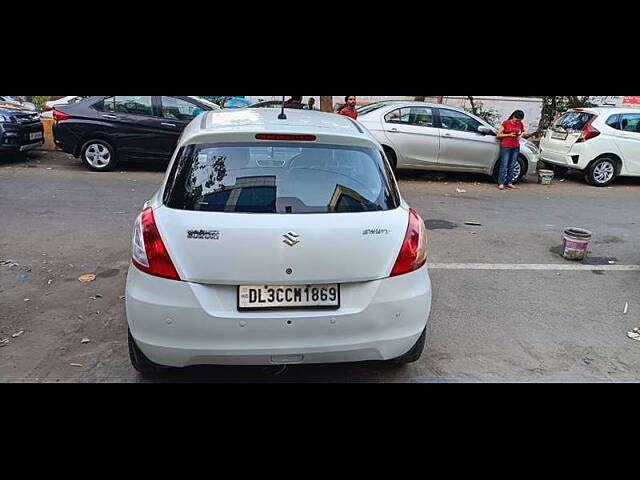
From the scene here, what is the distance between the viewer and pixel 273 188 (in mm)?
2883

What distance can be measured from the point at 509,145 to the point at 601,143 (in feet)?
7.57

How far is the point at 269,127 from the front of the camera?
3.15 metres

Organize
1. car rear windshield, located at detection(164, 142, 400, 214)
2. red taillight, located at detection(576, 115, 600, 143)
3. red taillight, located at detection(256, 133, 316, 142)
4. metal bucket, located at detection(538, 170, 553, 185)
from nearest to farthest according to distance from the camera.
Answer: car rear windshield, located at detection(164, 142, 400, 214)
red taillight, located at detection(256, 133, 316, 142)
red taillight, located at detection(576, 115, 600, 143)
metal bucket, located at detection(538, 170, 553, 185)

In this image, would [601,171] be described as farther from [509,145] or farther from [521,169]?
[509,145]

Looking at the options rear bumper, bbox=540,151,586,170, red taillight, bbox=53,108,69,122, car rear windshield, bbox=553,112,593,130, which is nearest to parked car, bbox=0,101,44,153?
red taillight, bbox=53,108,69,122

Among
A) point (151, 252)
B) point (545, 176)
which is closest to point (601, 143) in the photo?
point (545, 176)

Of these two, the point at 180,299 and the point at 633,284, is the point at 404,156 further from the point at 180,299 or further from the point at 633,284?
the point at 180,299

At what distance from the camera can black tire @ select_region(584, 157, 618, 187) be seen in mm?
10625

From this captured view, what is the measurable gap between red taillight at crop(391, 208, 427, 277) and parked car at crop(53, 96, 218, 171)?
7958mm

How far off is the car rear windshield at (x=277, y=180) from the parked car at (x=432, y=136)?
706 cm

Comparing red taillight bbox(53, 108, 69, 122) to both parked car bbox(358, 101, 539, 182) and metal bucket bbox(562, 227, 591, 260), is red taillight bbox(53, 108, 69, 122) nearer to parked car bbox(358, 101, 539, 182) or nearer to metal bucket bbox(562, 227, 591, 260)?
parked car bbox(358, 101, 539, 182)

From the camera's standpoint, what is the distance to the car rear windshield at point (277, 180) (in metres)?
2.83
